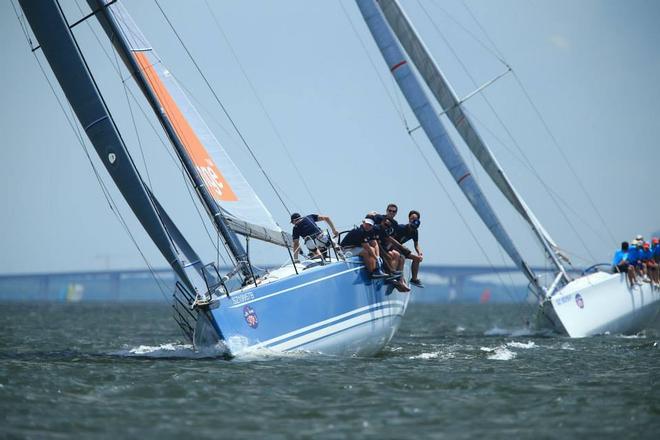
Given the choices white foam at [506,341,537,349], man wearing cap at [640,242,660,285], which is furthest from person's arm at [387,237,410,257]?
man wearing cap at [640,242,660,285]

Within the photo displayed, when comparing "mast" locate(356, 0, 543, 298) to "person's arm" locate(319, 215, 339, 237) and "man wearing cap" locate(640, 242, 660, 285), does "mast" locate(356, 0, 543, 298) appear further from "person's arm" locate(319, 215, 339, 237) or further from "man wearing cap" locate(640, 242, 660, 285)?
"person's arm" locate(319, 215, 339, 237)

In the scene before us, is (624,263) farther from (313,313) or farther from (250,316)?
(250,316)

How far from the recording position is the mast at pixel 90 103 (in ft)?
41.8

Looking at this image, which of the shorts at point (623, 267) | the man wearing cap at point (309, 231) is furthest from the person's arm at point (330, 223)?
the shorts at point (623, 267)

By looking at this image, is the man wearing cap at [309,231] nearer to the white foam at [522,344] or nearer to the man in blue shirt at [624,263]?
the white foam at [522,344]

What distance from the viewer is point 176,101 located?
47.2ft

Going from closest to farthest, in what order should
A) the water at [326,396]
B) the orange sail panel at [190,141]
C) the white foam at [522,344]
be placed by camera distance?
the water at [326,396] < the orange sail panel at [190,141] < the white foam at [522,344]

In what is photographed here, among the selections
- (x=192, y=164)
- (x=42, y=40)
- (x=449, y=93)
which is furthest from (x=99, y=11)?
(x=449, y=93)

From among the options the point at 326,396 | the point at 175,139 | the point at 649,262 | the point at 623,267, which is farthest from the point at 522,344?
the point at 326,396

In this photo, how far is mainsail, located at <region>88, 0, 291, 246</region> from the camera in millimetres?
13273

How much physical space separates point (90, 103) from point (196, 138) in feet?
5.79

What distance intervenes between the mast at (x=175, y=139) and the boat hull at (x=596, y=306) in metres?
8.56

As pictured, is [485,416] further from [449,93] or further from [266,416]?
[449,93]

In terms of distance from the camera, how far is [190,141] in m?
13.8
